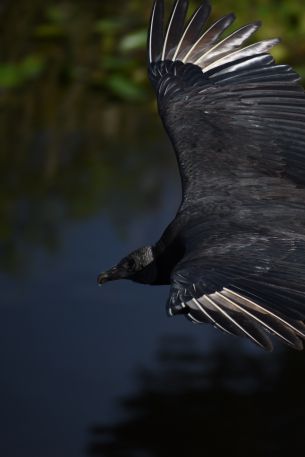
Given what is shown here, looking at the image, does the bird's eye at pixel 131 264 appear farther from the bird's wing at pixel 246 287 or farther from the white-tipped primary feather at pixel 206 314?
the white-tipped primary feather at pixel 206 314

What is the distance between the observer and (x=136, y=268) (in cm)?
790

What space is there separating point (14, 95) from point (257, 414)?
5.62 metres

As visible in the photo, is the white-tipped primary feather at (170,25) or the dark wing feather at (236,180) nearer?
the dark wing feather at (236,180)

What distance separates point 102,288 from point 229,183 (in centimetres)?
292

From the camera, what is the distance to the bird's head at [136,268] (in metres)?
7.86

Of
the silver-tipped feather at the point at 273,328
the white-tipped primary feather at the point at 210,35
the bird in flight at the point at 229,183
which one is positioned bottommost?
the silver-tipped feather at the point at 273,328

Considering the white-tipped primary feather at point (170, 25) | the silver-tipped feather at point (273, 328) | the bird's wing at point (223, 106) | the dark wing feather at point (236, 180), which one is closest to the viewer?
the silver-tipped feather at point (273, 328)

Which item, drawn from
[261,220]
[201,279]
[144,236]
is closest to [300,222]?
[261,220]

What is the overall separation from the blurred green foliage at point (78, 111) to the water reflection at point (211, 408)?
173 centimetres

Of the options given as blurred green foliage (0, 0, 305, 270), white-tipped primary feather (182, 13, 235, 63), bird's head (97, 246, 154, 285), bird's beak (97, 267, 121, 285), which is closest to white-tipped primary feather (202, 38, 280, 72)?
white-tipped primary feather (182, 13, 235, 63)

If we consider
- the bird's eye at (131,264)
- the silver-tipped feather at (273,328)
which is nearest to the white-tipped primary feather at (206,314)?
the silver-tipped feather at (273,328)

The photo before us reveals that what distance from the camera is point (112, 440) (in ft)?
30.1

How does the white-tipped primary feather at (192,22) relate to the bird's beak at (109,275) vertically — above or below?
above

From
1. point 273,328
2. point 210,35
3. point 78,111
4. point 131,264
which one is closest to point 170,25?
point 210,35
